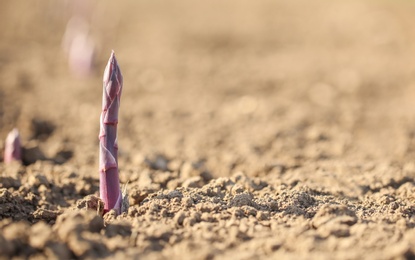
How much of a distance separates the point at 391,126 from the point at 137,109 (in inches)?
93.9

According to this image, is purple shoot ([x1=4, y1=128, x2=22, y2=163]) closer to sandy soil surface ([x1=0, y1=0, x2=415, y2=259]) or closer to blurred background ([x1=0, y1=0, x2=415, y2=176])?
sandy soil surface ([x1=0, y1=0, x2=415, y2=259])

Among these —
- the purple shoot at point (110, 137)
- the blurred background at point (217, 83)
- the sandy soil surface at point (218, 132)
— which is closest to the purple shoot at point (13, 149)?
the sandy soil surface at point (218, 132)

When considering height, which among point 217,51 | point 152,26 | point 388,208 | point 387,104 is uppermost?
point 152,26

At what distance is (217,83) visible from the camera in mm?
6699

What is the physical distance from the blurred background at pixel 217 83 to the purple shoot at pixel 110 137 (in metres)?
1.37

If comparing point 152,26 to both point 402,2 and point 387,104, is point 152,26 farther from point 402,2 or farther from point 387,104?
point 402,2

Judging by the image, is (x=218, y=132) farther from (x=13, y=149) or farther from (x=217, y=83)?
(x=13, y=149)

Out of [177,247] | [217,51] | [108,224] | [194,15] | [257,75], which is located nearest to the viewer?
[177,247]

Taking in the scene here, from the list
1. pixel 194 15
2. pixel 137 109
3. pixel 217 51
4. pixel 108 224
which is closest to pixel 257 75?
pixel 217 51

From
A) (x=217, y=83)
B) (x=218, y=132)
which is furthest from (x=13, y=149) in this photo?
(x=217, y=83)

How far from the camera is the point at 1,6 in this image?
10414 mm

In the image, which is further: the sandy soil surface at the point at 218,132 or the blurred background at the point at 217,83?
the blurred background at the point at 217,83

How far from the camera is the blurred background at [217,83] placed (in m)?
4.54

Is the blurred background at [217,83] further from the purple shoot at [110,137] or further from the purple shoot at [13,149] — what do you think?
the purple shoot at [110,137]
